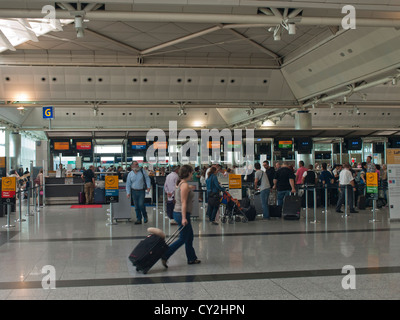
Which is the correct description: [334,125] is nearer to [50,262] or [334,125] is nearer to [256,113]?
[256,113]

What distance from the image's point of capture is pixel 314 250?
8469 mm

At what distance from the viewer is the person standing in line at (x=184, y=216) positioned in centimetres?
716

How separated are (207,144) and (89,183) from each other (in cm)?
1179

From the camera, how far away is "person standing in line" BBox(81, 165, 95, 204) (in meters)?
19.8

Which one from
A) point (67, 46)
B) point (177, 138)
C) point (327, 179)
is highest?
point (67, 46)

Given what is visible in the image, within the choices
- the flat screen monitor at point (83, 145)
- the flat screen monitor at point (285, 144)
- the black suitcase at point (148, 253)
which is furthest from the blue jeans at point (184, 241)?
the flat screen monitor at point (83, 145)

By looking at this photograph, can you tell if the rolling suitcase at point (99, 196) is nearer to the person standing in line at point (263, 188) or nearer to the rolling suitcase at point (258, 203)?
the rolling suitcase at point (258, 203)

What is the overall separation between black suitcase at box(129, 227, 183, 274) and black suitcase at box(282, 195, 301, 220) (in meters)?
7.47

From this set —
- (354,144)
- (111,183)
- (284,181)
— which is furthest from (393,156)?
(354,144)

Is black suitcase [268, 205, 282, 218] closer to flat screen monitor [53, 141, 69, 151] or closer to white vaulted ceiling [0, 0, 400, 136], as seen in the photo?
white vaulted ceiling [0, 0, 400, 136]

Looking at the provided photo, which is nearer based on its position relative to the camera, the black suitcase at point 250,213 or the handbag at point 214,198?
the handbag at point 214,198

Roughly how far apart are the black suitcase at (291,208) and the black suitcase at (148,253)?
7469 millimetres
